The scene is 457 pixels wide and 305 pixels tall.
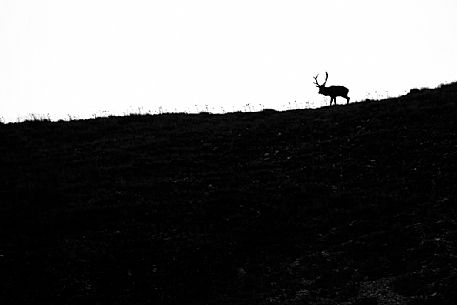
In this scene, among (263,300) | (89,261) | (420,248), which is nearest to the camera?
(263,300)

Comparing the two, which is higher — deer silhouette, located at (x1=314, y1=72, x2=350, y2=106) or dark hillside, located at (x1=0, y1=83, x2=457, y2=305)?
deer silhouette, located at (x1=314, y1=72, x2=350, y2=106)

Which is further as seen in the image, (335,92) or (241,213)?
(335,92)

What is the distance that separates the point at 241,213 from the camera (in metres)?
21.5

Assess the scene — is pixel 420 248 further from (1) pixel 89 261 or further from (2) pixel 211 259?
(1) pixel 89 261

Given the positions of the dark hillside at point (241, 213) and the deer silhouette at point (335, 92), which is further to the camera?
the deer silhouette at point (335, 92)

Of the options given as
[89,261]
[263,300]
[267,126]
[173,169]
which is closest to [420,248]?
[263,300]

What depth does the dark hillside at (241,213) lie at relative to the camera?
16.1 meters

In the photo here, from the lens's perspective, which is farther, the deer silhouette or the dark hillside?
the deer silhouette

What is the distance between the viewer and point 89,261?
701 inches

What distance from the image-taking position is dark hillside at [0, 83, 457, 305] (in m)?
16.1

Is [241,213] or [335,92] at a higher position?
→ [335,92]

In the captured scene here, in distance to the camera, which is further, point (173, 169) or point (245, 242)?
point (173, 169)

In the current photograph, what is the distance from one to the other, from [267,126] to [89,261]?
17.6 m

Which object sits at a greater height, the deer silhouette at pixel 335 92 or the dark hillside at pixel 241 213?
the deer silhouette at pixel 335 92
